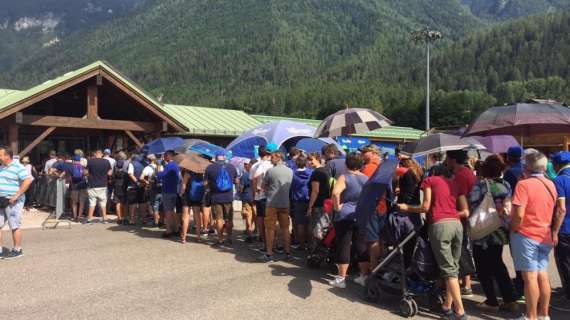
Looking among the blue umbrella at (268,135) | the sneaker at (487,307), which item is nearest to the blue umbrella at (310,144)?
the blue umbrella at (268,135)

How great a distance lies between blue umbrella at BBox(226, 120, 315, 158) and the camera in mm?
11266


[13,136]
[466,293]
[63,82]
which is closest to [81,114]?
[63,82]

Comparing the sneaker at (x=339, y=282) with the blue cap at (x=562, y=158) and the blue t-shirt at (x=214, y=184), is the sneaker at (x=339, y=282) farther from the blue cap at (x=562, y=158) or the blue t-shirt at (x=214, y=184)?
the blue t-shirt at (x=214, y=184)

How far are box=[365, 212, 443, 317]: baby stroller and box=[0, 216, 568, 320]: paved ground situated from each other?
0.65ft

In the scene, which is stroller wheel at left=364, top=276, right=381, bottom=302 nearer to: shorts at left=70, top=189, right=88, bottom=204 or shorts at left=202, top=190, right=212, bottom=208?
shorts at left=202, top=190, right=212, bottom=208

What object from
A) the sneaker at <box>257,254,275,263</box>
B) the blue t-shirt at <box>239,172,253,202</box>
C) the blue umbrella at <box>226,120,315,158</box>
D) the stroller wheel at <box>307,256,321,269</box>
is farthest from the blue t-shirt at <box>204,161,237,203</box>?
the blue umbrella at <box>226,120,315,158</box>

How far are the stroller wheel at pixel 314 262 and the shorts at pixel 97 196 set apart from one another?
21.1 ft

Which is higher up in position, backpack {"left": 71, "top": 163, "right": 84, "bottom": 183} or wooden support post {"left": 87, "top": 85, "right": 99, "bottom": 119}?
wooden support post {"left": 87, "top": 85, "right": 99, "bottom": 119}

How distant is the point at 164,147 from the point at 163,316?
28.9ft

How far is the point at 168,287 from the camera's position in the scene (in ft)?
19.6

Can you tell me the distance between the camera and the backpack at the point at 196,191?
8.70 meters

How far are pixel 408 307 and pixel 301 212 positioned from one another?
2981 millimetres

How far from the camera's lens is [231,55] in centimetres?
13700

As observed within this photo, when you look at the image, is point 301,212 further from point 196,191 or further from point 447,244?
point 447,244
